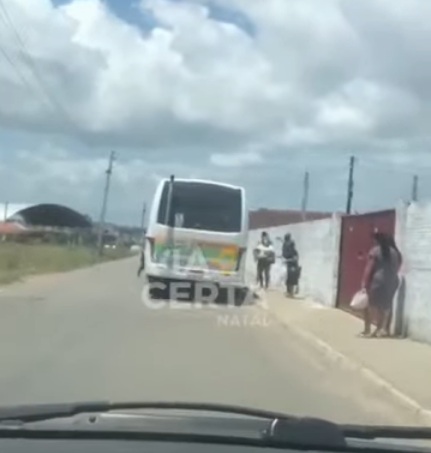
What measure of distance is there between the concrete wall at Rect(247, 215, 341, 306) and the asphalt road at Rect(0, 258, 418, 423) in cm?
373

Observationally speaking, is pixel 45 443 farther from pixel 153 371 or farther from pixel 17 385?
pixel 153 371

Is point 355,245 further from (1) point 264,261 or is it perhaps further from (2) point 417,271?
(1) point 264,261

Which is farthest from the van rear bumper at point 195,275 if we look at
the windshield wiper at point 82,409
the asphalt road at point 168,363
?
the windshield wiper at point 82,409

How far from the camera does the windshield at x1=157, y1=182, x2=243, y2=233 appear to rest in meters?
31.8

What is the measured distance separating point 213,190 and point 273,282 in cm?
1111

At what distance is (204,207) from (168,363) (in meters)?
15.7

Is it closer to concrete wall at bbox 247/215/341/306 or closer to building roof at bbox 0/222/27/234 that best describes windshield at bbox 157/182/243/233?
concrete wall at bbox 247/215/341/306

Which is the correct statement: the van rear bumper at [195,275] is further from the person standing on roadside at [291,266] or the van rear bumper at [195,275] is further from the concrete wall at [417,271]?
the concrete wall at [417,271]

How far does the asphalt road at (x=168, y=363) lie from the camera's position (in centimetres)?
1312

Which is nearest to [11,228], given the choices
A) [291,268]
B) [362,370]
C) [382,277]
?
[291,268]

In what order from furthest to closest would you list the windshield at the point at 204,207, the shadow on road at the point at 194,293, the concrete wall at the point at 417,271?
the shadow on road at the point at 194,293
the windshield at the point at 204,207
the concrete wall at the point at 417,271

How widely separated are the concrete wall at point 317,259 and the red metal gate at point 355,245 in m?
0.54

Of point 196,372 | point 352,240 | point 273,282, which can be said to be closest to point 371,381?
point 196,372

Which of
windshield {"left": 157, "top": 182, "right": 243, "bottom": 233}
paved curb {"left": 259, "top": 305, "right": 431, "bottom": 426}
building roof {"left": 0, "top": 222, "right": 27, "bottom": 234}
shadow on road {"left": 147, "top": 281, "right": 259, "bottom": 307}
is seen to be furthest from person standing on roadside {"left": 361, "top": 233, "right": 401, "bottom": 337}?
building roof {"left": 0, "top": 222, "right": 27, "bottom": 234}
